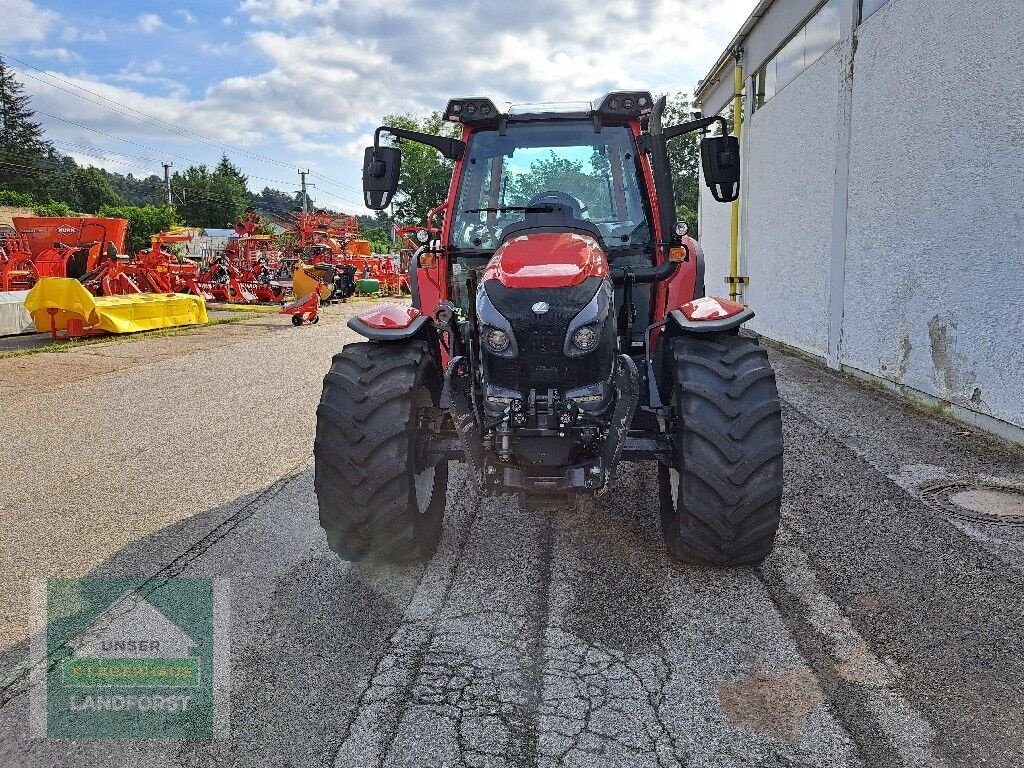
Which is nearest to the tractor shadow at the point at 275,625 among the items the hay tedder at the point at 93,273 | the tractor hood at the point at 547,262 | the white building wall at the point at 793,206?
the tractor hood at the point at 547,262

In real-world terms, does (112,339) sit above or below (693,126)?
below

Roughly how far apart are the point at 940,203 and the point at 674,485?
16.3 feet

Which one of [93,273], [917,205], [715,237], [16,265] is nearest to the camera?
[917,205]

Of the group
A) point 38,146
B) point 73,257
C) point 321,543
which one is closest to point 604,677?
point 321,543

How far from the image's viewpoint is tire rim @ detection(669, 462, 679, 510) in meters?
3.83

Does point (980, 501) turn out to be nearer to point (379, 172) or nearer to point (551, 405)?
point (551, 405)

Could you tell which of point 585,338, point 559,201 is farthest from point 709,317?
point 559,201

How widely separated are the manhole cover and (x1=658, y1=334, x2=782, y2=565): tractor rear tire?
1.74 m

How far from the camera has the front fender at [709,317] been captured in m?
3.78

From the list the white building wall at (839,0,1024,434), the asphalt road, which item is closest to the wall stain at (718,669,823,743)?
the asphalt road

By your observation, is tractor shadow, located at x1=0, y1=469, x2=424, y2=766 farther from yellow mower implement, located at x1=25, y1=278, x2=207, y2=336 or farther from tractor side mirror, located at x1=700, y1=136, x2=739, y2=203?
yellow mower implement, located at x1=25, y1=278, x2=207, y2=336

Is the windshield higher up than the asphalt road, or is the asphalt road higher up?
the windshield

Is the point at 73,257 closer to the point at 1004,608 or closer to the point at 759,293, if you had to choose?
the point at 759,293

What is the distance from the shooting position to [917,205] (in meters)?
7.69
